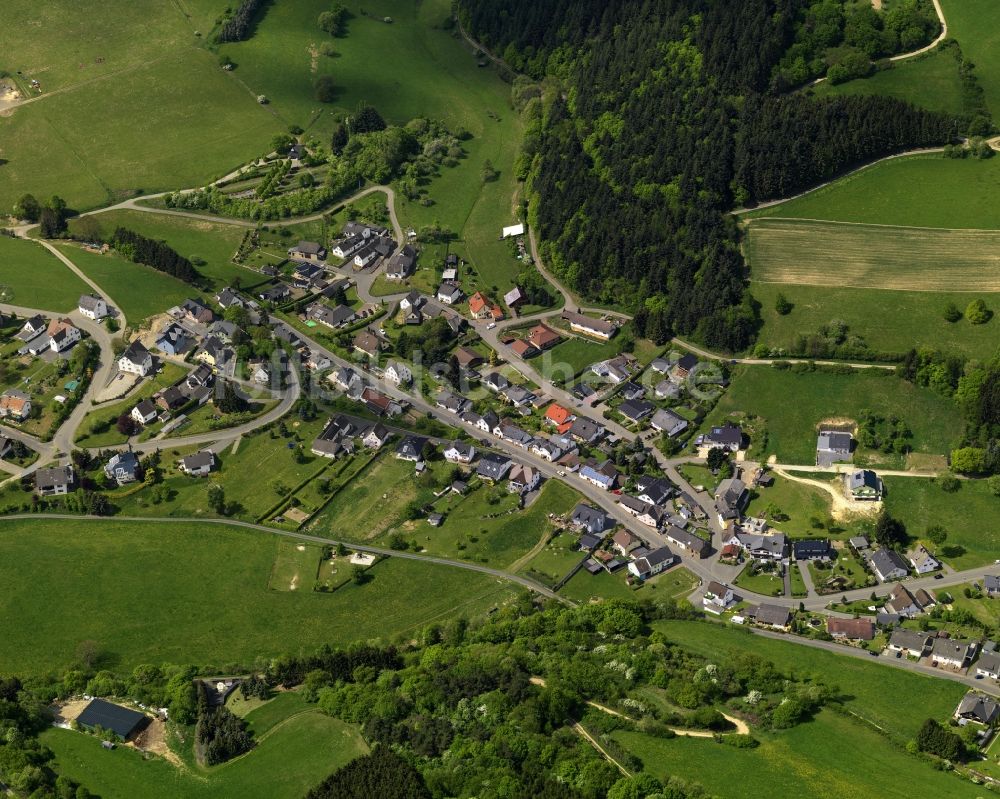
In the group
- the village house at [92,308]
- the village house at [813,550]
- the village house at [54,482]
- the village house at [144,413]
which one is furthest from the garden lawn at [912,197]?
the village house at [54,482]

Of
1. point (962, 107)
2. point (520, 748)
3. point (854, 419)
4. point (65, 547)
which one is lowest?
point (65, 547)

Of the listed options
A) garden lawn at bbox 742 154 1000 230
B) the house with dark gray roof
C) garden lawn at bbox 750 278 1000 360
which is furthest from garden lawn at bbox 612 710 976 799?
garden lawn at bbox 742 154 1000 230

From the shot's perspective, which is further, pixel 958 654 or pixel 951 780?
pixel 958 654

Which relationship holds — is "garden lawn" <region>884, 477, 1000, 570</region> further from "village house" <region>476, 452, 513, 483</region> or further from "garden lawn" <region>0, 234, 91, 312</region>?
"garden lawn" <region>0, 234, 91, 312</region>

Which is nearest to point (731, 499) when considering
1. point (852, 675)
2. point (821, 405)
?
point (821, 405)

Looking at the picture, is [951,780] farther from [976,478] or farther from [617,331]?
[617,331]

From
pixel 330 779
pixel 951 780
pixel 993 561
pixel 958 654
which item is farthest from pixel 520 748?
pixel 993 561

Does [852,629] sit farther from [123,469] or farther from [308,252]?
[308,252]
